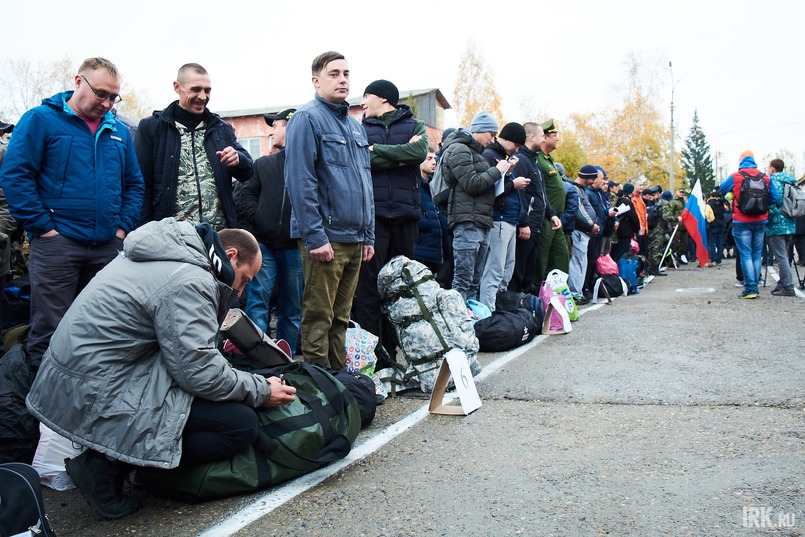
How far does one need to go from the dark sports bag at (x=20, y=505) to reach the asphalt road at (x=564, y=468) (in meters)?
0.49

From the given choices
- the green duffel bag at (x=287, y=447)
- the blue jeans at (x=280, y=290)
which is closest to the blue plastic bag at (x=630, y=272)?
the blue jeans at (x=280, y=290)

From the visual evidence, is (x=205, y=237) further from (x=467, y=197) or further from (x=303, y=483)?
(x=467, y=197)

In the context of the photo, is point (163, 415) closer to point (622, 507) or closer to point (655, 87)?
point (622, 507)

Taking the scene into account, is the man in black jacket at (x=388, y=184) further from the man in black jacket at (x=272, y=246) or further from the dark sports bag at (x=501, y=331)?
the dark sports bag at (x=501, y=331)

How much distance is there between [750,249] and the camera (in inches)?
458

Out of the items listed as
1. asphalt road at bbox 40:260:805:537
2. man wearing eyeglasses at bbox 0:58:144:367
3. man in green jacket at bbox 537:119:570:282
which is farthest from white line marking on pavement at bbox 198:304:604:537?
man in green jacket at bbox 537:119:570:282

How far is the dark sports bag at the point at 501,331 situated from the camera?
7.00 meters

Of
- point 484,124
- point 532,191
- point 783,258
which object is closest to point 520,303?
point 532,191

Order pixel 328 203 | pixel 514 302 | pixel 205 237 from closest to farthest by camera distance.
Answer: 1. pixel 205 237
2. pixel 328 203
3. pixel 514 302

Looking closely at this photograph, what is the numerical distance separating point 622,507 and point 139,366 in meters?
2.23

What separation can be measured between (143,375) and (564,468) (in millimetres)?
2095

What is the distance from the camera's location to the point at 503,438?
414cm

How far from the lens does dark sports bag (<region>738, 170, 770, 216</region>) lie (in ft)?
36.9

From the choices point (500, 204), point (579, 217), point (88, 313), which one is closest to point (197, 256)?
point (88, 313)
